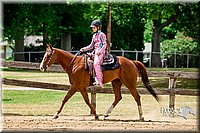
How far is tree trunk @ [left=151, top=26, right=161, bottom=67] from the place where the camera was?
3662 cm

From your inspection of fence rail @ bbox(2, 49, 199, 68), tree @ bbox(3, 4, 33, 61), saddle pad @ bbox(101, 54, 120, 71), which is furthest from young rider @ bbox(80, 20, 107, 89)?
fence rail @ bbox(2, 49, 199, 68)

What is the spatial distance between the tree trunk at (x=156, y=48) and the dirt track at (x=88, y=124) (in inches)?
998

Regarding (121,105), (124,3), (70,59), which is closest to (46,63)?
(70,59)

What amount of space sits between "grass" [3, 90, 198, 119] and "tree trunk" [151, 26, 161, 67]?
19619 millimetres

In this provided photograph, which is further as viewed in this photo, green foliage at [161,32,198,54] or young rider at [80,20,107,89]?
green foliage at [161,32,198,54]

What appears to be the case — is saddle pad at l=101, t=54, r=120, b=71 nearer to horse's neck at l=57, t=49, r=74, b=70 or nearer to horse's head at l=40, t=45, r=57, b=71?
horse's neck at l=57, t=49, r=74, b=70

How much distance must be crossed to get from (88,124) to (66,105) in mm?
4270

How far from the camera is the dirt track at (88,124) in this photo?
30.4 feet

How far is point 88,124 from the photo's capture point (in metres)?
9.98

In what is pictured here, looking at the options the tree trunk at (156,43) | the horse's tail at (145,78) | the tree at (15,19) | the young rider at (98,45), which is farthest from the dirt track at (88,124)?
the tree trunk at (156,43)

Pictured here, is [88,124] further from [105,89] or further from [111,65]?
[105,89]

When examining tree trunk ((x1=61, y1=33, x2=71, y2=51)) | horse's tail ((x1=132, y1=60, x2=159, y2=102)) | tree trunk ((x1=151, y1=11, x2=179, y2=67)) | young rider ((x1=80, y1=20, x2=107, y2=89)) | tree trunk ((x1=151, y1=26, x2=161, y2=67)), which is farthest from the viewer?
tree trunk ((x1=61, y1=33, x2=71, y2=51))

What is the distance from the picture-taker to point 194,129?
9.59 m

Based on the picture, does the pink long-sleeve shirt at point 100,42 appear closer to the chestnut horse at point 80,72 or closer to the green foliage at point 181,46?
the chestnut horse at point 80,72
